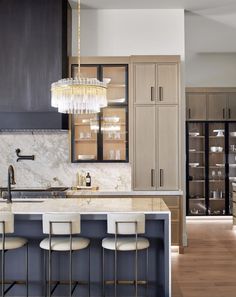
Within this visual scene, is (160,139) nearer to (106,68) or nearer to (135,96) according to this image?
(135,96)

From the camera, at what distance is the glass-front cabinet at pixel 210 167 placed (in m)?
8.66

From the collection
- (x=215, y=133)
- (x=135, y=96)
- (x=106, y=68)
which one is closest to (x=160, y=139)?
(x=135, y=96)

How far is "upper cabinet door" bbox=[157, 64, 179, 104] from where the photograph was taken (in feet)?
19.2

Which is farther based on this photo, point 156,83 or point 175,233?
point 156,83

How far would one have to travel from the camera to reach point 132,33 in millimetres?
6246

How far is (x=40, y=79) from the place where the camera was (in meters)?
5.74

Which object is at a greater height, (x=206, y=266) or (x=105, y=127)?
(x=105, y=127)

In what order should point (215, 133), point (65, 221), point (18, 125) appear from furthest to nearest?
point (215, 133) → point (18, 125) → point (65, 221)

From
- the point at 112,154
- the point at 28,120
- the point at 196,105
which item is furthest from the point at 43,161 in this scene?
the point at 196,105

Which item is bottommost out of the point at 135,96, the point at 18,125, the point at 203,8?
the point at 18,125

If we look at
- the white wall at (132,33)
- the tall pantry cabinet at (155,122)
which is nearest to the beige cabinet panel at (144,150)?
the tall pantry cabinet at (155,122)

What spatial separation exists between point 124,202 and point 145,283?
834 mm

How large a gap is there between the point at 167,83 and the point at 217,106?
3.07m

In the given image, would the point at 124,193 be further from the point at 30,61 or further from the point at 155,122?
the point at 30,61
